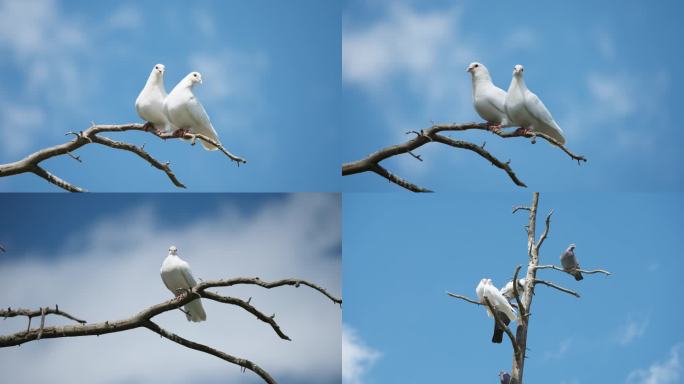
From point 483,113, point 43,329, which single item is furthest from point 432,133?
point 43,329

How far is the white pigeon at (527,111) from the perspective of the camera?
729 cm

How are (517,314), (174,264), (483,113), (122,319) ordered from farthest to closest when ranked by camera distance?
(517,314), (174,264), (122,319), (483,113)

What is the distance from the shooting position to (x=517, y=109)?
7320 millimetres

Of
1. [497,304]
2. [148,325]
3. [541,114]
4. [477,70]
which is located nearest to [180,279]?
[148,325]

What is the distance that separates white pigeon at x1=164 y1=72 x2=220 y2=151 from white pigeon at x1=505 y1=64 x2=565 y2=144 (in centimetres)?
245

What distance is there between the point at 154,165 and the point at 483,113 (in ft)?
8.92

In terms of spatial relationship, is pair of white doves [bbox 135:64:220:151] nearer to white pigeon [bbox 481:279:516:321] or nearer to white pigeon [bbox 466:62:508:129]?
white pigeon [bbox 466:62:508:129]

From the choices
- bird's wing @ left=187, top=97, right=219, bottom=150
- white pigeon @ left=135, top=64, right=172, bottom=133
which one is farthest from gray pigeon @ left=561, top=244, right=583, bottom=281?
white pigeon @ left=135, top=64, right=172, bottom=133

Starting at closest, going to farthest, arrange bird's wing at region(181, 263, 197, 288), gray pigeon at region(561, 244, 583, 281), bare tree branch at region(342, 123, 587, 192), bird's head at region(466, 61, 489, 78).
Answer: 1. bare tree branch at region(342, 123, 587, 192)
2. bird's head at region(466, 61, 489, 78)
3. bird's wing at region(181, 263, 197, 288)
4. gray pigeon at region(561, 244, 583, 281)

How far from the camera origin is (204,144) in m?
7.45

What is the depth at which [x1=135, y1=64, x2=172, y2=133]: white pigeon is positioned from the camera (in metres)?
7.16

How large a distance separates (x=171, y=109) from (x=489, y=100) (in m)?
2.59

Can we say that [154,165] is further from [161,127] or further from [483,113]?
[483,113]

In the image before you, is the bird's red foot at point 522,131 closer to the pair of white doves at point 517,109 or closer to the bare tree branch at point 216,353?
the pair of white doves at point 517,109
